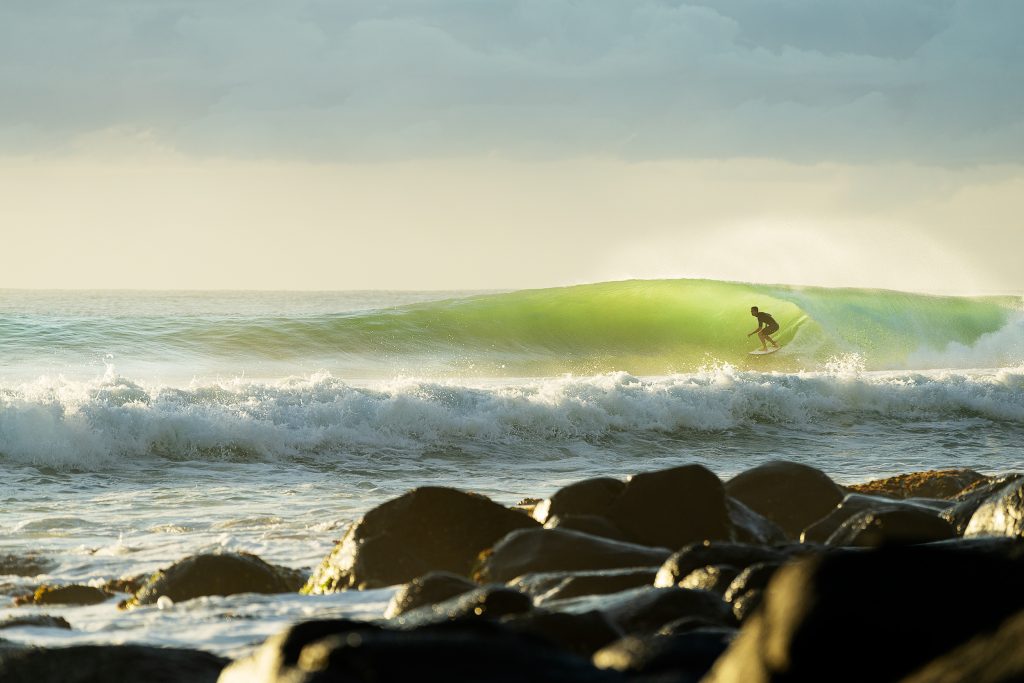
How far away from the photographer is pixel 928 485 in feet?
28.2

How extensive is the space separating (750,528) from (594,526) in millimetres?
839

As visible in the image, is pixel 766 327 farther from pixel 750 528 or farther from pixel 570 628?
pixel 570 628

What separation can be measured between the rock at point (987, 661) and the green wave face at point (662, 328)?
79.8ft

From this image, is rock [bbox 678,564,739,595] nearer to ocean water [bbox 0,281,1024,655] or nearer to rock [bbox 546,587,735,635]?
rock [bbox 546,587,735,635]

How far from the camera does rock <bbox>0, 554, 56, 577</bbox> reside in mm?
6957

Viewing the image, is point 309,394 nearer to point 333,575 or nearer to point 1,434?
point 1,434

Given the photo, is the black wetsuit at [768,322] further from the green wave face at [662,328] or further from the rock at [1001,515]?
the rock at [1001,515]

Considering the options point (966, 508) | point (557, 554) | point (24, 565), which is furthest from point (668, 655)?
point (24, 565)

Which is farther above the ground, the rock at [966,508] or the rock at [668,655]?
the rock at [668,655]

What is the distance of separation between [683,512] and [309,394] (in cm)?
904

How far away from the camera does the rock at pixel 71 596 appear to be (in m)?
5.94

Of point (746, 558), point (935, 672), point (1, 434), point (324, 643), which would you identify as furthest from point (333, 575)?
point (1, 434)

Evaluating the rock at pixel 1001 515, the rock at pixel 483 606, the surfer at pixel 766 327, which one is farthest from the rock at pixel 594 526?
the surfer at pixel 766 327

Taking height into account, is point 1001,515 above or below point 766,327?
below
